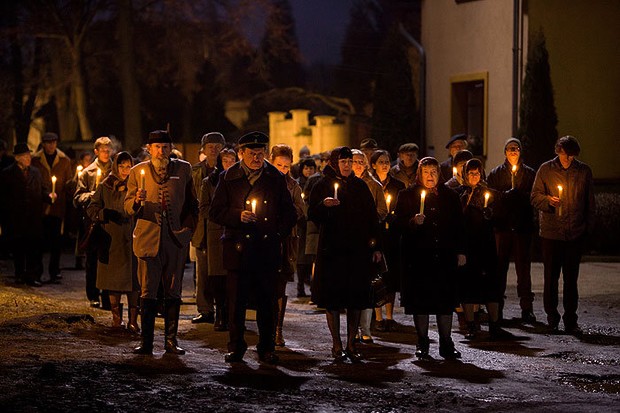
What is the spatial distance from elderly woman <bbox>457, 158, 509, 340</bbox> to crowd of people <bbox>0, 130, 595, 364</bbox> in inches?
0.6

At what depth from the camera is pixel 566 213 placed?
563 inches

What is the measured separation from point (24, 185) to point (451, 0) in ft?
42.5

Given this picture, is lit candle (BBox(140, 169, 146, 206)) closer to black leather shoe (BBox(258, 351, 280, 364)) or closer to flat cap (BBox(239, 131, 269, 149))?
flat cap (BBox(239, 131, 269, 149))

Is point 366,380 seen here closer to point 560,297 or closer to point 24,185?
point 560,297

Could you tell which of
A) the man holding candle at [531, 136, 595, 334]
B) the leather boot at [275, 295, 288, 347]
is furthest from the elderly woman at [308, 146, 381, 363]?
the man holding candle at [531, 136, 595, 334]

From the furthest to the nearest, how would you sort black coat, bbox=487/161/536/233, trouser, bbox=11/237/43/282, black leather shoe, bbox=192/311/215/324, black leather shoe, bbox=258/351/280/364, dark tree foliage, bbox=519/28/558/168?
dark tree foliage, bbox=519/28/558/168, trouser, bbox=11/237/43/282, black coat, bbox=487/161/536/233, black leather shoe, bbox=192/311/215/324, black leather shoe, bbox=258/351/280/364

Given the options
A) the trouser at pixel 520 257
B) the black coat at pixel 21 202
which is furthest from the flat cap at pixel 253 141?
the black coat at pixel 21 202

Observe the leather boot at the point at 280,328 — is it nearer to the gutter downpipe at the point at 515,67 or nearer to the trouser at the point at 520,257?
the trouser at the point at 520,257

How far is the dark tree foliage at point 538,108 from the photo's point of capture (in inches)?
985

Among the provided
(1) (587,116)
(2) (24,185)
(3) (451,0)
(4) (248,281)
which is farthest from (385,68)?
(4) (248,281)

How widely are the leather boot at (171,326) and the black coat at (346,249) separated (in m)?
1.41

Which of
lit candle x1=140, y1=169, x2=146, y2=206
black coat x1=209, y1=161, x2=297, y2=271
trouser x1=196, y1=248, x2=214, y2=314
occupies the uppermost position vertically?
lit candle x1=140, y1=169, x2=146, y2=206

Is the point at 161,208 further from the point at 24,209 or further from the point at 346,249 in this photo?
the point at 24,209

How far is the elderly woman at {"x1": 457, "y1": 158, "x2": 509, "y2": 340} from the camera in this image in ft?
44.2
